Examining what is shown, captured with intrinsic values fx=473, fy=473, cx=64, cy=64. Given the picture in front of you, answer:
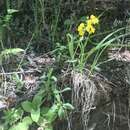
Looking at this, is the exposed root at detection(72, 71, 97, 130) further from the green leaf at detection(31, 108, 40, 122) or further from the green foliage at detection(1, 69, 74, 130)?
the green leaf at detection(31, 108, 40, 122)

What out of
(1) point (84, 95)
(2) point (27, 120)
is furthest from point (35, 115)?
(1) point (84, 95)

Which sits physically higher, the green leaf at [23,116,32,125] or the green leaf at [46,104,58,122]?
the green leaf at [46,104,58,122]

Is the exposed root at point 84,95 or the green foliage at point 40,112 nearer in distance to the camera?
the green foliage at point 40,112

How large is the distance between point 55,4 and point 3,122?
930mm

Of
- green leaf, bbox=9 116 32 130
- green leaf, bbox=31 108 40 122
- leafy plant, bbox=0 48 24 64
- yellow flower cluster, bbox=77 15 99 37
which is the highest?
yellow flower cluster, bbox=77 15 99 37

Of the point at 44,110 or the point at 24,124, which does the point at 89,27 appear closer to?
the point at 44,110

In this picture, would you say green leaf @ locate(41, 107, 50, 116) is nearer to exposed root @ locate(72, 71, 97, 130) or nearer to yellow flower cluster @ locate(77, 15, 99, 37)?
exposed root @ locate(72, 71, 97, 130)

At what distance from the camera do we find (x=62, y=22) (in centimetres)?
309

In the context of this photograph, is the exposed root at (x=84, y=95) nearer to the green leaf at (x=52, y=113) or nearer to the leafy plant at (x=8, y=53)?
the green leaf at (x=52, y=113)

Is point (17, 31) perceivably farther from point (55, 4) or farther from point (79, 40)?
point (79, 40)

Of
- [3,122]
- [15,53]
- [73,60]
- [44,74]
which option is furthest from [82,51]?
[3,122]

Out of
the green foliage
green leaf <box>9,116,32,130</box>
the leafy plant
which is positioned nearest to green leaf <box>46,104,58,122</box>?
the green foliage

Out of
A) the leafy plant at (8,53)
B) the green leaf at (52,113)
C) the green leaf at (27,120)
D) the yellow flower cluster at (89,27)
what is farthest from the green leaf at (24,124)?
the yellow flower cluster at (89,27)

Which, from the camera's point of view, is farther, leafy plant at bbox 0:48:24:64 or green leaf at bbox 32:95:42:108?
leafy plant at bbox 0:48:24:64
